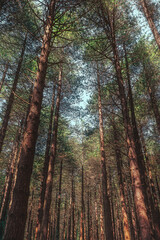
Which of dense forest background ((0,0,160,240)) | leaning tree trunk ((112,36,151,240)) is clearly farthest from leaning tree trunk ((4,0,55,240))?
leaning tree trunk ((112,36,151,240))

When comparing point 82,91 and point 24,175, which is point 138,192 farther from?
point 82,91

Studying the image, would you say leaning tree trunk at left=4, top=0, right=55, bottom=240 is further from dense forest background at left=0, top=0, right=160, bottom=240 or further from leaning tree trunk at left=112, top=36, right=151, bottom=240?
leaning tree trunk at left=112, top=36, right=151, bottom=240

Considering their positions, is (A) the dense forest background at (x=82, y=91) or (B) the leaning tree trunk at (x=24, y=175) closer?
(B) the leaning tree trunk at (x=24, y=175)

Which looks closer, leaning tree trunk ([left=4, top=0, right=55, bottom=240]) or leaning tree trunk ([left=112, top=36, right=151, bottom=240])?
leaning tree trunk ([left=4, top=0, right=55, bottom=240])

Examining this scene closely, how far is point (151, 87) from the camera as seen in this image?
35.6 feet

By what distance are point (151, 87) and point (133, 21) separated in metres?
4.57

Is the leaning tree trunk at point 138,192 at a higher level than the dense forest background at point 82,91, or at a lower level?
lower

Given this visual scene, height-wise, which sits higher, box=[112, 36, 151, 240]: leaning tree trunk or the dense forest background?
the dense forest background

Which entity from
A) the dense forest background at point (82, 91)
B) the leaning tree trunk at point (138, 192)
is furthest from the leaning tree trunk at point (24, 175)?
the leaning tree trunk at point (138, 192)

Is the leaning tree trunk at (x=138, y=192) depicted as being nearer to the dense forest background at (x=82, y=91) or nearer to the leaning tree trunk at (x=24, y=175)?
the dense forest background at (x=82, y=91)

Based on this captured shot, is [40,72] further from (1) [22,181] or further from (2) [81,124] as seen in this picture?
(2) [81,124]

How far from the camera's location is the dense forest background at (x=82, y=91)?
3.96 meters

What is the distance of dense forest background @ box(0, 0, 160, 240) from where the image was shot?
3.96m

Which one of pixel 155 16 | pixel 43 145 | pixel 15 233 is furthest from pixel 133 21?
pixel 43 145
